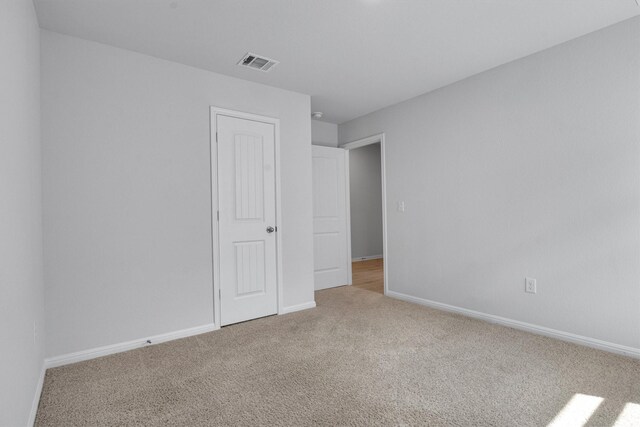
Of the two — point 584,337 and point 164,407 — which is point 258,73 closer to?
point 164,407

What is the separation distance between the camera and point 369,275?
18.0ft

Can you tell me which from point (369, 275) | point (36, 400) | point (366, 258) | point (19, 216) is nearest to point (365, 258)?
point (366, 258)

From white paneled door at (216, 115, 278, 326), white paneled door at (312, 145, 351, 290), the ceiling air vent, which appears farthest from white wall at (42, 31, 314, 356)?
white paneled door at (312, 145, 351, 290)

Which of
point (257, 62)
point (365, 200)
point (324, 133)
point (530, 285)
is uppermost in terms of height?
point (257, 62)

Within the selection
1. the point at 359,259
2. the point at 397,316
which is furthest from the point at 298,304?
the point at 359,259

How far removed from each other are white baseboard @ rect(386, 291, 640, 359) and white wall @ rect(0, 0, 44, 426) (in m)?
3.36

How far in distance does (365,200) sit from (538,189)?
4.59 metres

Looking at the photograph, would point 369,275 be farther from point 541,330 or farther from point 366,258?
point 541,330

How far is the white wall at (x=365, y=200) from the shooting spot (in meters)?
7.10

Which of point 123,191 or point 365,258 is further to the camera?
point 365,258

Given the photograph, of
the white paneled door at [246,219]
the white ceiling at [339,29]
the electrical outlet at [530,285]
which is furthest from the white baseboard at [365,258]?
the white ceiling at [339,29]

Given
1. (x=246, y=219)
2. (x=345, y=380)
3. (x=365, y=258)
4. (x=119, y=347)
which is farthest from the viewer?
(x=365, y=258)

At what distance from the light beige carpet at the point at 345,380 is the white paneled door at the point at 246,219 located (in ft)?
1.32

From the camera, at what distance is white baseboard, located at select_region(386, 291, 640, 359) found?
2.37 m
